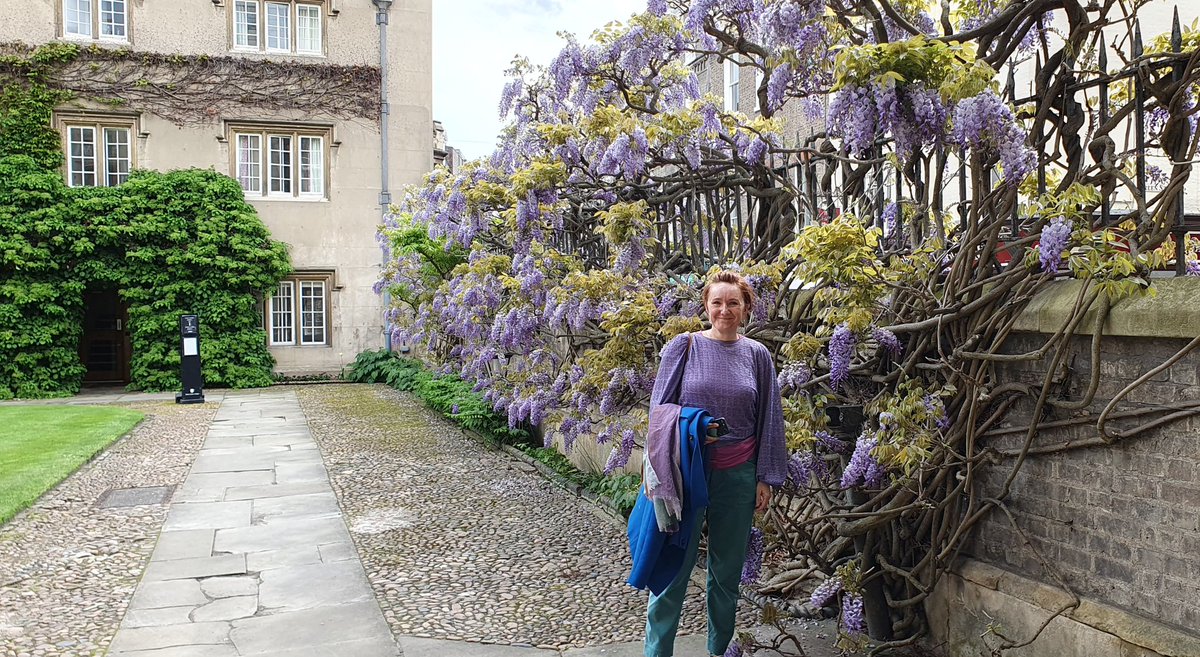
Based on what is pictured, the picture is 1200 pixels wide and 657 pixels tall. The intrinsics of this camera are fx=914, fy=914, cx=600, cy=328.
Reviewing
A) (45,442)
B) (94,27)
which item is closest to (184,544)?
(45,442)

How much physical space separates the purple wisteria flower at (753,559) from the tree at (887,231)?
0.76 ft

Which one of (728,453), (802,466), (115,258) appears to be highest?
(115,258)

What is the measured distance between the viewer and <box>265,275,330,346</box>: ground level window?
19188 millimetres

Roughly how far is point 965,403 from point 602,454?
475cm

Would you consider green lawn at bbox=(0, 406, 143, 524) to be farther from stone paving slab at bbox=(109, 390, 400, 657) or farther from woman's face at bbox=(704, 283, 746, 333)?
woman's face at bbox=(704, 283, 746, 333)

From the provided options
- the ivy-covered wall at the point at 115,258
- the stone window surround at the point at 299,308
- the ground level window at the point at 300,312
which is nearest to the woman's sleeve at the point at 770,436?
the ivy-covered wall at the point at 115,258

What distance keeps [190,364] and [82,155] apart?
580 cm

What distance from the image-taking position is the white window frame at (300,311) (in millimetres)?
19156

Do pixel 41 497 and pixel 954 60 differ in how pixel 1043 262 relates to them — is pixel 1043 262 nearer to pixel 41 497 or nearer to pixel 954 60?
pixel 954 60

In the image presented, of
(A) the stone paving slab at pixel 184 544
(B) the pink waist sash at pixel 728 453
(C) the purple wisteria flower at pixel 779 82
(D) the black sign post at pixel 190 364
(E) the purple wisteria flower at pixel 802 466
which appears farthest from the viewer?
(D) the black sign post at pixel 190 364

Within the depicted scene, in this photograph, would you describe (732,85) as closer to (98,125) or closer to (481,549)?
(98,125)

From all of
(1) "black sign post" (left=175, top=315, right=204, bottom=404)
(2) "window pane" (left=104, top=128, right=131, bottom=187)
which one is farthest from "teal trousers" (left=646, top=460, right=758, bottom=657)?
(2) "window pane" (left=104, top=128, right=131, bottom=187)

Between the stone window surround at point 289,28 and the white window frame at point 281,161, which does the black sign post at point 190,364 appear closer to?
the white window frame at point 281,161

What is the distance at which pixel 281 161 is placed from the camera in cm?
1925
